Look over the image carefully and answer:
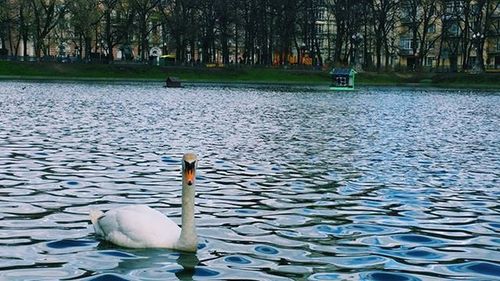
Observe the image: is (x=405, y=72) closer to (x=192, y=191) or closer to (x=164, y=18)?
(x=164, y=18)

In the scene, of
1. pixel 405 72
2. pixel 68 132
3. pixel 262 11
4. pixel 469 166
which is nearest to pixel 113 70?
pixel 262 11

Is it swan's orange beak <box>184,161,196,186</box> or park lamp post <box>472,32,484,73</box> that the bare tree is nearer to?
park lamp post <box>472,32,484,73</box>

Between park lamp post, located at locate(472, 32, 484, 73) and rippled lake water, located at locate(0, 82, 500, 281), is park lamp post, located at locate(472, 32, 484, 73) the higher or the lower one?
the higher one

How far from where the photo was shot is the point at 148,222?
1071 centimetres

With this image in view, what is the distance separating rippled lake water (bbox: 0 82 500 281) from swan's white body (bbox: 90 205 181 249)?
14 cm

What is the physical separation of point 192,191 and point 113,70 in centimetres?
9114

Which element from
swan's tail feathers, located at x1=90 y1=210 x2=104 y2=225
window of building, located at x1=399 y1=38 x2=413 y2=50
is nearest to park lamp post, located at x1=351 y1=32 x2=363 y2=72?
window of building, located at x1=399 y1=38 x2=413 y2=50

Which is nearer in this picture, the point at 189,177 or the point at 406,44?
the point at 189,177

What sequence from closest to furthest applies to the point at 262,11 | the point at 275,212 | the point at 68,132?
the point at 275,212
the point at 68,132
the point at 262,11

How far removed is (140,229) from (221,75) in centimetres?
9105

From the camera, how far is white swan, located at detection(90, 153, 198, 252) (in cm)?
1016

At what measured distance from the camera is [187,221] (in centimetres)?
1010

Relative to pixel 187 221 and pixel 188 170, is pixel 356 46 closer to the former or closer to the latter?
pixel 188 170

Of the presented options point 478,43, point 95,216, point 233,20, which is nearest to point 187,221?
point 95,216
